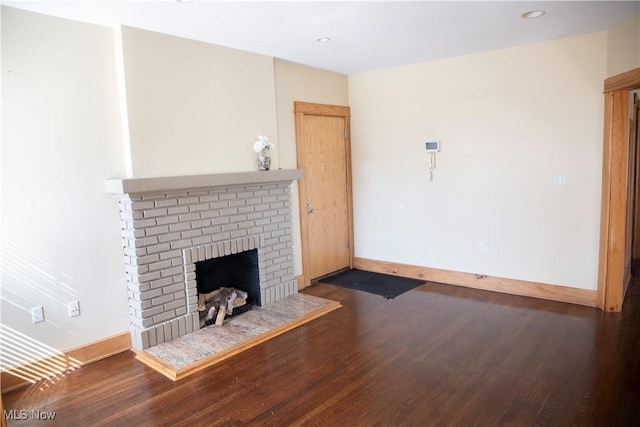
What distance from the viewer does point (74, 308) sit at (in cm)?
307

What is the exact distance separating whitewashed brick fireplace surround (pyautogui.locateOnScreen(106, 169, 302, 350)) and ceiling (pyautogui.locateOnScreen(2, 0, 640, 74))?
116cm

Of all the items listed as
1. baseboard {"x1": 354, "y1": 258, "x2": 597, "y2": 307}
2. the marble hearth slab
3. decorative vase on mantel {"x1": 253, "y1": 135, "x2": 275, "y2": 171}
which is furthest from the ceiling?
the marble hearth slab

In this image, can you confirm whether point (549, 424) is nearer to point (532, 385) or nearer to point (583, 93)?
point (532, 385)

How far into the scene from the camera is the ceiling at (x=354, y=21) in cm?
281

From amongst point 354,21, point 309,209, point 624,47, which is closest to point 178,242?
point 309,209

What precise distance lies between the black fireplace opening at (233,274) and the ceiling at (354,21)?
2.01m

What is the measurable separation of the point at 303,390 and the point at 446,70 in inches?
141

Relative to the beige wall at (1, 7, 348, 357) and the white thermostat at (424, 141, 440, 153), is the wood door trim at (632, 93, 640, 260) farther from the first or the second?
the beige wall at (1, 7, 348, 357)

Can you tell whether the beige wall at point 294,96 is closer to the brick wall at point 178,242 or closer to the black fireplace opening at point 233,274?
the brick wall at point 178,242

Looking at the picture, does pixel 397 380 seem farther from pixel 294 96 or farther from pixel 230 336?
pixel 294 96

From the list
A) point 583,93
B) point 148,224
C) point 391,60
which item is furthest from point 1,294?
point 583,93

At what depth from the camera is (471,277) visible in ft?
15.1

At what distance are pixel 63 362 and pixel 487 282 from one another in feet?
13.0

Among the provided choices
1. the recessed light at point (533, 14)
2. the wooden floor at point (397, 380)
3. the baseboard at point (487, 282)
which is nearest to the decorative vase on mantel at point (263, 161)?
the wooden floor at point (397, 380)
